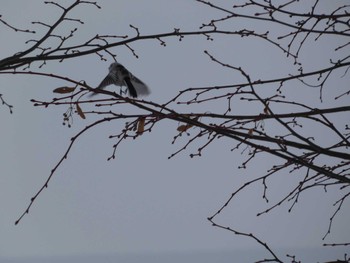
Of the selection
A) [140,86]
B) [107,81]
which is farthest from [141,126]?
[140,86]

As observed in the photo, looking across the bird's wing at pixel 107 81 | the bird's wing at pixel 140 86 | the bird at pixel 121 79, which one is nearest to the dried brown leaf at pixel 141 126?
the bird at pixel 121 79

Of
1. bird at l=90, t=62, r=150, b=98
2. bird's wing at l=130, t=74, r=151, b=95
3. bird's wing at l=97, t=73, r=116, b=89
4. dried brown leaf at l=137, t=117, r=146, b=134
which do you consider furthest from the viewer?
bird's wing at l=130, t=74, r=151, b=95

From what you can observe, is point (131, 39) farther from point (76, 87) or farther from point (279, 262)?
point (279, 262)

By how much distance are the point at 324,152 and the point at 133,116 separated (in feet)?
2.20

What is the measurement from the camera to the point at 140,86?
228 inches

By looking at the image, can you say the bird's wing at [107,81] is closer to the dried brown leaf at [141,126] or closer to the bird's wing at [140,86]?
the bird's wing at [140,86]

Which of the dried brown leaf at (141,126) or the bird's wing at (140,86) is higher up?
the bird's wing at (140,86)

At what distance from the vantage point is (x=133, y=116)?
1565 millimetres

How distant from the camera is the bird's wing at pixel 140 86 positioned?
572 centimetres

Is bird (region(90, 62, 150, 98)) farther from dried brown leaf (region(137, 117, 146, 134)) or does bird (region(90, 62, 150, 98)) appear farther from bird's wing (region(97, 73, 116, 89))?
dried brown leaf (region(137, 117, 146, 134))

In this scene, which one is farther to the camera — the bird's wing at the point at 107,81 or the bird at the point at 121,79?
the bird's wing at the point at 107,81

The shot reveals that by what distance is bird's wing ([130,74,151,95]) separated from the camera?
5723 mm

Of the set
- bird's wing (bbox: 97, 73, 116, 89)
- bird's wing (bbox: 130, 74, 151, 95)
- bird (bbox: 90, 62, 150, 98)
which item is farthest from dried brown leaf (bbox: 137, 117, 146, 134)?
bird's wing (bbox: 130, 74, 151, 95)

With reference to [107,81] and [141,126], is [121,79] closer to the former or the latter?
[107,81]
